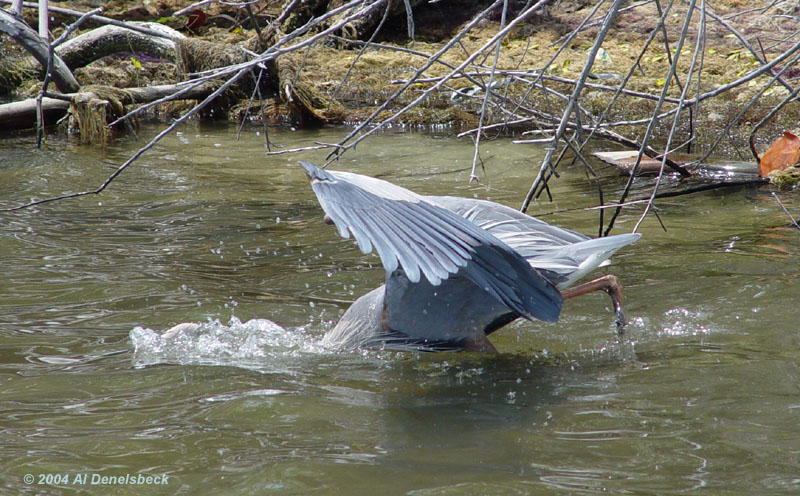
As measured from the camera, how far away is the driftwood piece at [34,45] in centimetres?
697

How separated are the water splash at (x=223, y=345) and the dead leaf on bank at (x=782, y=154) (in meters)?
4.22

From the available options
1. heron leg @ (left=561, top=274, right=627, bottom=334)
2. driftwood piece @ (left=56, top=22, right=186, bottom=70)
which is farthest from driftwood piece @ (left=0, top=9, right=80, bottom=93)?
heron leg @ (left=561, top=274, right=627, bottom=334)

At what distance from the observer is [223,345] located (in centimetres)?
343

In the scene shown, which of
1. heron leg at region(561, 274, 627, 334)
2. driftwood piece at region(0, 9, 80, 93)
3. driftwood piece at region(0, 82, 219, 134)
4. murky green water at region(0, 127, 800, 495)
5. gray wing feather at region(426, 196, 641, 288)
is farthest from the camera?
driftwood piece at region(0, 82, 219, 134)

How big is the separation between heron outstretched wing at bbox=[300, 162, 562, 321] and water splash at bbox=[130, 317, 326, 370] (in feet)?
3.08

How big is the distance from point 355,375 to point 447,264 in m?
0.82

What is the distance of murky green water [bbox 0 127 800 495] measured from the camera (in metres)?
2.23

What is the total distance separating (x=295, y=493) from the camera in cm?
211

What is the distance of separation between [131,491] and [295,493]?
1.49 feet

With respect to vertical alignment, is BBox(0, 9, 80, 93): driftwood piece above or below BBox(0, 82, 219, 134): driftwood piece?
above

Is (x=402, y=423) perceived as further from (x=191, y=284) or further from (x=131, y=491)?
(x=191, y=284)

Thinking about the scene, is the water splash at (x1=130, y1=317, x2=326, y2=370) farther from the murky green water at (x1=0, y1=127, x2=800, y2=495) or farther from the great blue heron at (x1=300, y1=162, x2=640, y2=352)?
the great blue heron at (x1=300, y1=162, x2=640, y2=352)

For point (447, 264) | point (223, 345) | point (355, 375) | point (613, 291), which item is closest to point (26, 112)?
point (223, 345)

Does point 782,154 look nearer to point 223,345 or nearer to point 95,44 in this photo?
point 223,345
